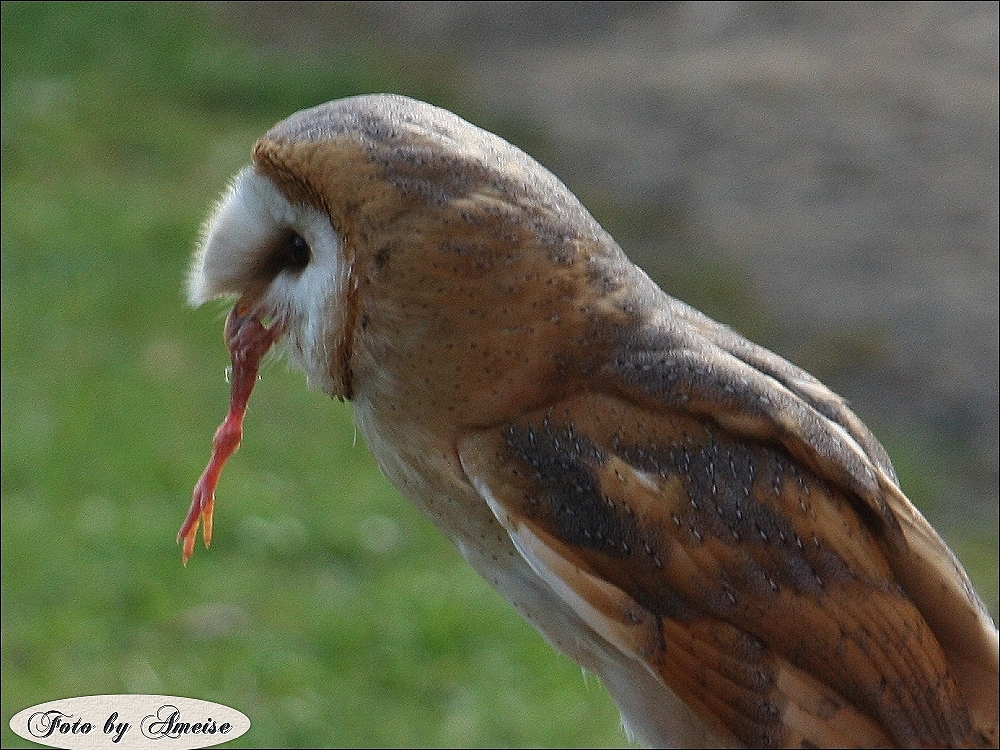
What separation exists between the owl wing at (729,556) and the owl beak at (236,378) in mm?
298

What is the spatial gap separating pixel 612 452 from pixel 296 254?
0.43m

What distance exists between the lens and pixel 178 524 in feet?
13.2

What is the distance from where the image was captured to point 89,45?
7.32 m

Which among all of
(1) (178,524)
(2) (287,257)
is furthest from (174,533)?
(2) (287,257)

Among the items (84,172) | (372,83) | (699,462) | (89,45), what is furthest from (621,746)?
(89,45)

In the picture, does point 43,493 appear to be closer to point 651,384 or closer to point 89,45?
point 651,384

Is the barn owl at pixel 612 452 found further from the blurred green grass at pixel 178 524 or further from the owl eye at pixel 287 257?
the blurred green grass at pixel 178 524

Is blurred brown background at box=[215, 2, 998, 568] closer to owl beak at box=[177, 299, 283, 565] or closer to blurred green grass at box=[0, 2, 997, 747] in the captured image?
blurred green grass at box=[0, 2, 997, 747]

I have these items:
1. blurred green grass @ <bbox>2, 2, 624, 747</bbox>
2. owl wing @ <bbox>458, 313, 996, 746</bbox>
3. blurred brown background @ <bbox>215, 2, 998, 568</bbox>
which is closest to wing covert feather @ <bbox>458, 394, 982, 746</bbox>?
owl wing @ <bbox>458, 313, 996, 746</bbox>

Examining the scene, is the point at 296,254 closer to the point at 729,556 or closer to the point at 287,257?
the point at 287,257

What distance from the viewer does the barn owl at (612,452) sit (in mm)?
1612

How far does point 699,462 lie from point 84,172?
494 cm

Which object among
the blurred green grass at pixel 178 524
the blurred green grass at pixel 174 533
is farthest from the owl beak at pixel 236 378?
the blurred green grass at pixel 178 524

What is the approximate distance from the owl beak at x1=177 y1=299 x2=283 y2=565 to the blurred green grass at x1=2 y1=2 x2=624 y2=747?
0.18ft
